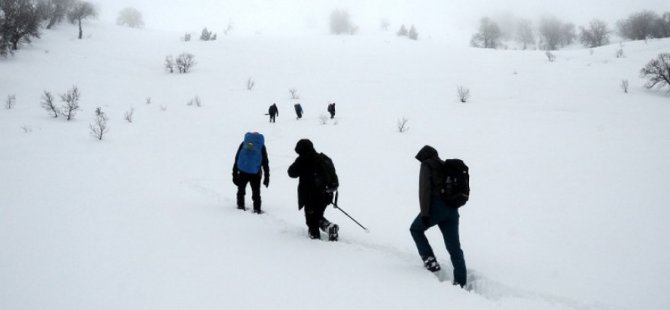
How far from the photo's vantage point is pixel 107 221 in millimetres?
5652

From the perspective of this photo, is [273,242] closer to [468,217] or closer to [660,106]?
[468,217]

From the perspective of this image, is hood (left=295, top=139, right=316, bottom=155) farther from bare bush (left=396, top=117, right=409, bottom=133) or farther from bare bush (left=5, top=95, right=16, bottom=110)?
bare bush (left=5, top=95, right=16, bottom=110)

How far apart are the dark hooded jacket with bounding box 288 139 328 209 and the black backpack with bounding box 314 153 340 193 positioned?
2.0 inches

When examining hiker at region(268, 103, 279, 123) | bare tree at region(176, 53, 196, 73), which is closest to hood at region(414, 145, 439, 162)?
hiker at region(268, 103, 279, 123)

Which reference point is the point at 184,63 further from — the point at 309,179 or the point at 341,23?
the point at 341,23

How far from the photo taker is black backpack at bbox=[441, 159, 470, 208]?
13.5 feet

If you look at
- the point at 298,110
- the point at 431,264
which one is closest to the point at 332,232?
the point at 431,264

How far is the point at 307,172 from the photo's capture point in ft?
17.3

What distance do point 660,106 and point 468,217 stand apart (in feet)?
53.7

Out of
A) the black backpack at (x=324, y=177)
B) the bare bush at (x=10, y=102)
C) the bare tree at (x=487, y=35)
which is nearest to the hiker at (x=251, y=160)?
the black backpack at (x=324, y=177)

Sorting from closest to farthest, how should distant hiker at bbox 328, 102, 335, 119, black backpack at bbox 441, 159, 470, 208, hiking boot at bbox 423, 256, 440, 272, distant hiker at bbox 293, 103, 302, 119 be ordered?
black backpack at bbox 441, 159, 470, 208, hiking boot at bbox 423, 256, 440, 272, distant hiker at bbox 328, 102, 335, 119, distant hiker at bbox 293, 103, 302, 119

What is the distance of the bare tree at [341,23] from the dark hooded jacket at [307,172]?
239 ft

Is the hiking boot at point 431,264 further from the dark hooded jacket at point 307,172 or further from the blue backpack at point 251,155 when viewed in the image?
the blue backpack at point 251,155

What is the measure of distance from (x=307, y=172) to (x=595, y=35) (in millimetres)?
67803
